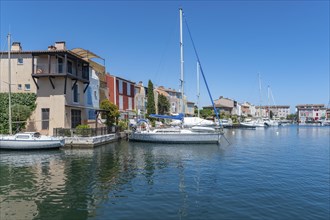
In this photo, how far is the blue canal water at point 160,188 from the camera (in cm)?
1048

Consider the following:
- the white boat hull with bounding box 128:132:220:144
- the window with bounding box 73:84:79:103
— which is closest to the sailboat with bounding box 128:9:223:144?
the white boat hull with bounding box 128:132:220:144

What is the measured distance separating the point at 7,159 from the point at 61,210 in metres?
14.2

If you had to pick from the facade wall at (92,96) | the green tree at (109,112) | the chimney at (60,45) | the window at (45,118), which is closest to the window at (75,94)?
the facade wall at (92,96)

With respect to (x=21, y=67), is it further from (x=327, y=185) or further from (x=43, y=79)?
(x=327, y=185)

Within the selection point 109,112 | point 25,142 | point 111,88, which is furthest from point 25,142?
point 111,88

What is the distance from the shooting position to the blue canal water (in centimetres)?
1048

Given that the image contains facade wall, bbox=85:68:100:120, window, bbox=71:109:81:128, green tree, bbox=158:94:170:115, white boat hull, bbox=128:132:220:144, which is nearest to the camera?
window, bbox=71:109:81:128

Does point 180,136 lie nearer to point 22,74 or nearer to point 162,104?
point 22,74

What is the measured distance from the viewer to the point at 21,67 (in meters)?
31.3

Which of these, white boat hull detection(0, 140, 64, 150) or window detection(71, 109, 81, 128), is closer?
white boat hull detection(0, 140, 64, 150)

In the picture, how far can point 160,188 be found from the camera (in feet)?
45.0

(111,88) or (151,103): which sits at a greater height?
(111,88)

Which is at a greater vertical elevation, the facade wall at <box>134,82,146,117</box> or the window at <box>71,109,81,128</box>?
the facade wall at <box>134,82,146,117</box>

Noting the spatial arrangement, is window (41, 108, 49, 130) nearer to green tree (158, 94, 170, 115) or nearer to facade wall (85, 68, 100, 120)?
facade wall (85, 68, 100, 120)
